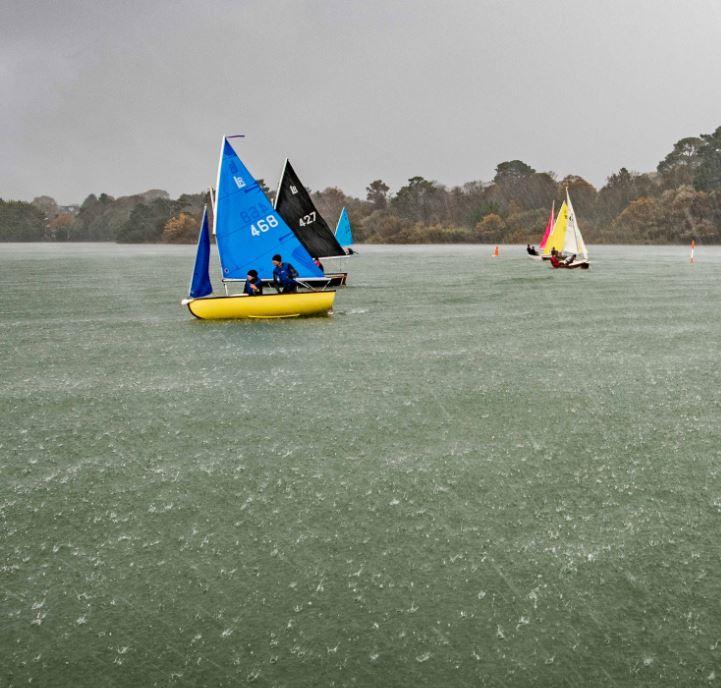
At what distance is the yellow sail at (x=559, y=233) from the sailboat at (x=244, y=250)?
31216 millimetres

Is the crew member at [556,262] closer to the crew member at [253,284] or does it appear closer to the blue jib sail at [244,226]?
the blue jib sail at [244,226]

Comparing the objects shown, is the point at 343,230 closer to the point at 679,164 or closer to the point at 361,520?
the point at 361,520

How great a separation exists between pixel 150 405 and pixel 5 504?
493cm

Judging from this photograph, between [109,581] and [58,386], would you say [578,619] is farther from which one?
[58,386]

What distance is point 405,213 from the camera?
580 ft

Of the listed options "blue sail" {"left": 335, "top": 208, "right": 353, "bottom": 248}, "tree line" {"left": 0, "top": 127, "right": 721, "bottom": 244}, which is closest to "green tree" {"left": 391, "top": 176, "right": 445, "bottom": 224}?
"tree line" {"left": 0, "top": 127, "right": 721, "bottom": 244}

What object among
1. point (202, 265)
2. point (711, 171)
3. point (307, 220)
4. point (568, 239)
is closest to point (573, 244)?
point (568, 239)

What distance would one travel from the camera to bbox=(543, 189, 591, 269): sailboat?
2037 inches

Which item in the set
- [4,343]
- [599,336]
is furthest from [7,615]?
[599,336]

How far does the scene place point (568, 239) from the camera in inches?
2151

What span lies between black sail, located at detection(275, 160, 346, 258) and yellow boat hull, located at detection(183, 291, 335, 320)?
26.2ft

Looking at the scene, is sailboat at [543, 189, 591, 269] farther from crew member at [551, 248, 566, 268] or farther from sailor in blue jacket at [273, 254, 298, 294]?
sailor in blue jacket at [273, 254, 298, 294]

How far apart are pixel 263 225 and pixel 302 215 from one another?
765 cm

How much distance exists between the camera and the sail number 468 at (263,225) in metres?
25.2
